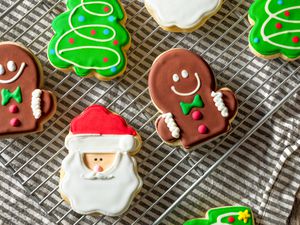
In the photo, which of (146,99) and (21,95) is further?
(146,99)

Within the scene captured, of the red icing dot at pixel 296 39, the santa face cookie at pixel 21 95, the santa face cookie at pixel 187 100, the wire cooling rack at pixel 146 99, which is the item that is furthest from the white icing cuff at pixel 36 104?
the red icing dot at pixel 296 39

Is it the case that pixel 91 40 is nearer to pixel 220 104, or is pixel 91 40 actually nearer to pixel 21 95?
pixel 21 95

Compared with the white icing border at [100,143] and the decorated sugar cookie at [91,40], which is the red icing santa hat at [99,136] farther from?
the decorated sugar cookie at [91,40]

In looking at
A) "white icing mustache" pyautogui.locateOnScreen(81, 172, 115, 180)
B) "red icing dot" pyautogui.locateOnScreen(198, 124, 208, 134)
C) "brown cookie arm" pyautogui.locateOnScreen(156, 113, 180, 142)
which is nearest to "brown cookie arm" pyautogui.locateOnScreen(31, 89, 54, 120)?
"white icing mustache" pyautogui.locateOnScreen(81, 172, 115, 180)

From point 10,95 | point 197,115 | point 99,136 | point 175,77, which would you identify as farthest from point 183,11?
point 10,95

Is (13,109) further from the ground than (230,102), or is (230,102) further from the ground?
(13,109)

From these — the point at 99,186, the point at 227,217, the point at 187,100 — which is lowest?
the point at 227,217
